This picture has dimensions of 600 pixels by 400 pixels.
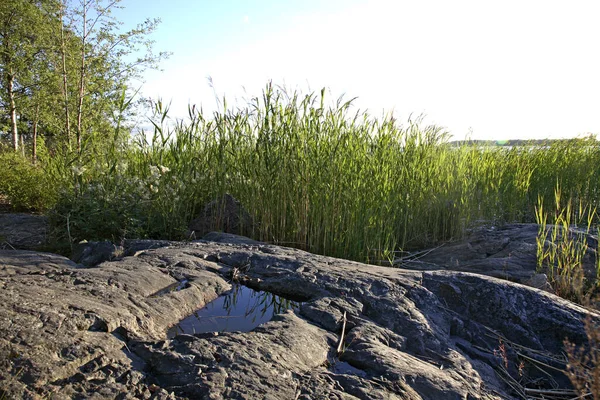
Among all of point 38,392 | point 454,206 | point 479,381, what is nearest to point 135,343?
point 38,392

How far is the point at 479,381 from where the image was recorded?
207cm

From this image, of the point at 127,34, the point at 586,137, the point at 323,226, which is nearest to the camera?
the point at 323,226

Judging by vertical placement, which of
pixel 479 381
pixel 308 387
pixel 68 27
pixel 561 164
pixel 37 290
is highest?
pixel 68 27

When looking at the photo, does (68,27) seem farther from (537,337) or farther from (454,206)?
(537,337)

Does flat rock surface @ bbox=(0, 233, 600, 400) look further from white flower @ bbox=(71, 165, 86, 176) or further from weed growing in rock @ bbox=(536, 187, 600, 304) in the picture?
white flower @ bbox=(71, 165, 86, 176)

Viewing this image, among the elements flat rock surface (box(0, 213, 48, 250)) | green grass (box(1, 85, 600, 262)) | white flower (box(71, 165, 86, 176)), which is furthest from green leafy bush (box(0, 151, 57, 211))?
white flower (box(71, 165, 86, 176))

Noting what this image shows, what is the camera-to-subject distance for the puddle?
213cm

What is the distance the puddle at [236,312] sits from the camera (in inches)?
83.9

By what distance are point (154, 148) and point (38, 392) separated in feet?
Answer: 12.5

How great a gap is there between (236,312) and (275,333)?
17.3 inches

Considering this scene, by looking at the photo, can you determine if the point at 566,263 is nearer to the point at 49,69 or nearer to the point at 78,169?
the point at 78,169

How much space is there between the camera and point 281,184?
443 cm

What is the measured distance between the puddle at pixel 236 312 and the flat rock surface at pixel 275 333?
6cm

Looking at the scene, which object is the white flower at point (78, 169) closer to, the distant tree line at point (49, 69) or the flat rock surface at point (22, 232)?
the flat rock surface at point (22, 232)
